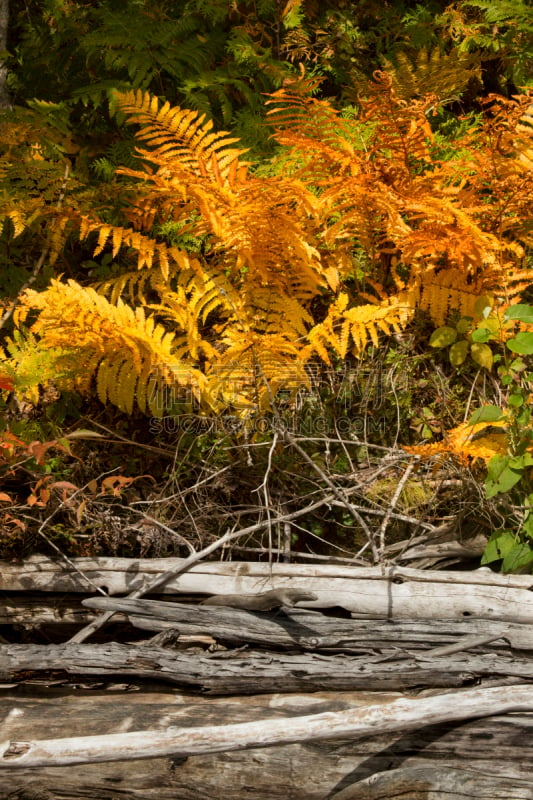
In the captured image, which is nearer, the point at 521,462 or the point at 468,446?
the point at 521,462

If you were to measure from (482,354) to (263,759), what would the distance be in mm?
2174

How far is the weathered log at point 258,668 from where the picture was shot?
2.97 m

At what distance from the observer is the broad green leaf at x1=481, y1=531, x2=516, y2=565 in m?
Result: 3.21

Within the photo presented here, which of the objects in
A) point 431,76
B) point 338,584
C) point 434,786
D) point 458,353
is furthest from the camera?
point 431,76

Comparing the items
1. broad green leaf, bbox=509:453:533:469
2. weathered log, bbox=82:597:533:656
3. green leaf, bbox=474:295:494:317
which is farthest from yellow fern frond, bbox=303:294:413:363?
weathered log, bbox=82:597:533:656

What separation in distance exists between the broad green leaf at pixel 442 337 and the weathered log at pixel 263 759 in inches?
71.8

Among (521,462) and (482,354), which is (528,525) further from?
(482,354)

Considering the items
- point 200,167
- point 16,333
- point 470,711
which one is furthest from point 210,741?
point 200,167

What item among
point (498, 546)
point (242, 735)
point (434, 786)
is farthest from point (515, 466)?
point (242, 735)

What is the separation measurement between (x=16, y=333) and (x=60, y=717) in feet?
6.16

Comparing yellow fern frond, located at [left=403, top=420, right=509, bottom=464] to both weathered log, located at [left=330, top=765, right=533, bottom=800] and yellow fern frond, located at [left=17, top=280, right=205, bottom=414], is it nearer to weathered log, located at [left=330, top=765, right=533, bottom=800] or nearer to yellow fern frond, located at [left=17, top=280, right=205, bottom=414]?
yellow fern frond, located at [left=17, top=280, right=205, bottom=414]

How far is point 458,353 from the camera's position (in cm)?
383

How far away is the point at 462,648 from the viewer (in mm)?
3033

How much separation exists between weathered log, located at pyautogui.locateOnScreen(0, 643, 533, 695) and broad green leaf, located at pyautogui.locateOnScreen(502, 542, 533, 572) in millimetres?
379
